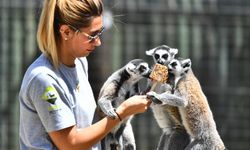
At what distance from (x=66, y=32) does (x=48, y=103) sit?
13.5 inches

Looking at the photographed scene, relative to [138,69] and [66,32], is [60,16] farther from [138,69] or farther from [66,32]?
[138,69]

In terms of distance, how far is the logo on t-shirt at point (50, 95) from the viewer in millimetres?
3441

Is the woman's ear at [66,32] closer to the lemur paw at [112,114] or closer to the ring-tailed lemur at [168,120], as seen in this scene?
the lemur paw at [112,114]

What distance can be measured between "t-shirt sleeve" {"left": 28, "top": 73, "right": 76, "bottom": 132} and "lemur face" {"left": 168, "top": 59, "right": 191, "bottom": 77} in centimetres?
84

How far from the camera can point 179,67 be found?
13.7 ft

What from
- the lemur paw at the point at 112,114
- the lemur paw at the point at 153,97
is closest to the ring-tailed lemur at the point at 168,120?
the lemur paw at the point at 153,97

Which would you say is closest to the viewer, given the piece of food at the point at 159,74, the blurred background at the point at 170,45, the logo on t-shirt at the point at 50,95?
the logo on t-shirt at the point at 50,95

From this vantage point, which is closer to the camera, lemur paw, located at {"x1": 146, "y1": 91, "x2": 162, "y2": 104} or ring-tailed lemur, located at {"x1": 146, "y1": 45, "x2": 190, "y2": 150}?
lemur paw, located at {"x1": 146, "y1": 91, "x2": 162, "y2": 104}

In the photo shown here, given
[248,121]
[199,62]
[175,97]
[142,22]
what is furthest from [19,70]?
[175,97]

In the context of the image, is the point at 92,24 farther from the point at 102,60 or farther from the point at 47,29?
the point at 102,60

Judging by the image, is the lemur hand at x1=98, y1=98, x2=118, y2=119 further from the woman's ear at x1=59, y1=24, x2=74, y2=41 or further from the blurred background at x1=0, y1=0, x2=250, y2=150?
the blurred background at x1=0, y1=0, x2=250, y2=150

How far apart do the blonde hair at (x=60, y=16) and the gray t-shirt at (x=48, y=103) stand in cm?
9

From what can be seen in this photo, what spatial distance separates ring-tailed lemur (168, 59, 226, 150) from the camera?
4.12m

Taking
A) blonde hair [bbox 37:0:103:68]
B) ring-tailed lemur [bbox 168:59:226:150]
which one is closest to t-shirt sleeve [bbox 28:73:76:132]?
blonde hair [bbox 37:0:103:68]
